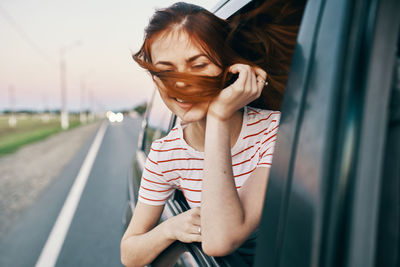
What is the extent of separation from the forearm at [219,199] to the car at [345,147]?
0.30 metres

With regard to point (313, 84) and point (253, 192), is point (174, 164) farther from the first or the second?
point (313, 84)

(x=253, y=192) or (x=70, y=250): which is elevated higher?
(x=253, y=192)

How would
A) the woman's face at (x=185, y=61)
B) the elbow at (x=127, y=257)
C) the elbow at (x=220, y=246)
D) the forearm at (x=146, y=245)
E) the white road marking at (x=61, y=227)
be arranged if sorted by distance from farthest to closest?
the white road marking at (x=61, y=227), the elbow at (x=127, y=257), the forearm at (x=146, y=245), the woman's face at (x=185, y=61), the elbow at (x=220, y=246)

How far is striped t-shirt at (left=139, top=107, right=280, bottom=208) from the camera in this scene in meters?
1.44

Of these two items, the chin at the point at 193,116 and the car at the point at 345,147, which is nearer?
the car at the point at 345,147

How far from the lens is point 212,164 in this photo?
3.58 ft

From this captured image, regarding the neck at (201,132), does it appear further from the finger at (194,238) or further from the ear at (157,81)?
the finger at (194,238)

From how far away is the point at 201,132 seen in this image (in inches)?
61.4

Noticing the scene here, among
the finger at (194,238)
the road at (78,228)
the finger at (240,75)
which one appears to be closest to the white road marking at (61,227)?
the road at (78,228)

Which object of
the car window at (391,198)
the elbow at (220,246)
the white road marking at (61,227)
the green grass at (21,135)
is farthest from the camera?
the green grass at (21,135)

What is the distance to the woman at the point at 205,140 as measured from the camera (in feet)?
3.53

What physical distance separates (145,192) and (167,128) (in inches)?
36.7

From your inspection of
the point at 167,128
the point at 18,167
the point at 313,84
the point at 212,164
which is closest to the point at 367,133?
the point at 313,84

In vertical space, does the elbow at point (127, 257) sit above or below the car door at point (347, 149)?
below
